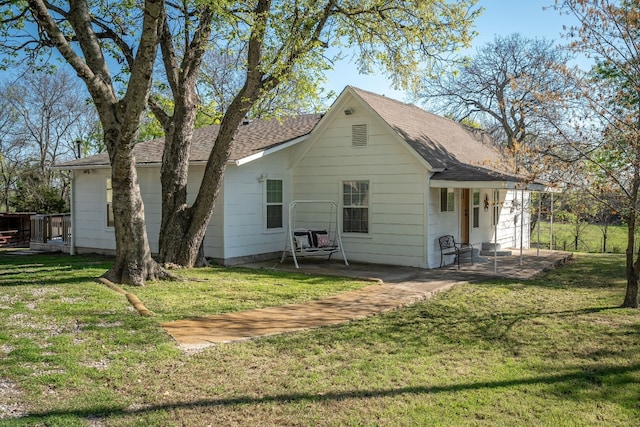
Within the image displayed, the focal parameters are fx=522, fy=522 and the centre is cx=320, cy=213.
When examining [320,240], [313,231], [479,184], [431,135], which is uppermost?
[431,135]

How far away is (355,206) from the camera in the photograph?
1427cm

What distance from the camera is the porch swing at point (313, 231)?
13.1 metres

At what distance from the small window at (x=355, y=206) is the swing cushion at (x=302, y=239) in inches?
60.5

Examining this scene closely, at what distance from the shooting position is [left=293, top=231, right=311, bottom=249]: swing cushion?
13.1m

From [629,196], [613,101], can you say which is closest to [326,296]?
[629,196]

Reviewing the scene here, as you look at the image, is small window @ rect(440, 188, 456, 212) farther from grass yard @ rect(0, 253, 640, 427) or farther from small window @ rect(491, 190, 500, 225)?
grass yard @ rect(0, 253, 640, 427)

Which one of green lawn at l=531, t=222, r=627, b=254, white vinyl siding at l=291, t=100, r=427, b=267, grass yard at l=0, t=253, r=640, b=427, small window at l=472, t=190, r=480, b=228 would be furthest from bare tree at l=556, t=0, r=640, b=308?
green lawn at l=531, t=222, r=627, b=254

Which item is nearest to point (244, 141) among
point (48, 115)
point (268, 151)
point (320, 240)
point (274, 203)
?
point (268, 151)

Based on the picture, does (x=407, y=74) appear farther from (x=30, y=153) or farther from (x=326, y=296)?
(x=30, y=153)

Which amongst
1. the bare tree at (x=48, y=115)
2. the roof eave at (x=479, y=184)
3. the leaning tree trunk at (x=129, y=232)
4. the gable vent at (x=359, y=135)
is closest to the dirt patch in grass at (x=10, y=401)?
the leaning tree trunk at (x=129, y=232)

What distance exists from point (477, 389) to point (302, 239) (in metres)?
8.57

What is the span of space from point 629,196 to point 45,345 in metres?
8.29

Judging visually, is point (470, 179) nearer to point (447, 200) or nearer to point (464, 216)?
point (447, 200)

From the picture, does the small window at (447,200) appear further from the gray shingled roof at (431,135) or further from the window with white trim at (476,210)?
the window with white trim at (476,210)
